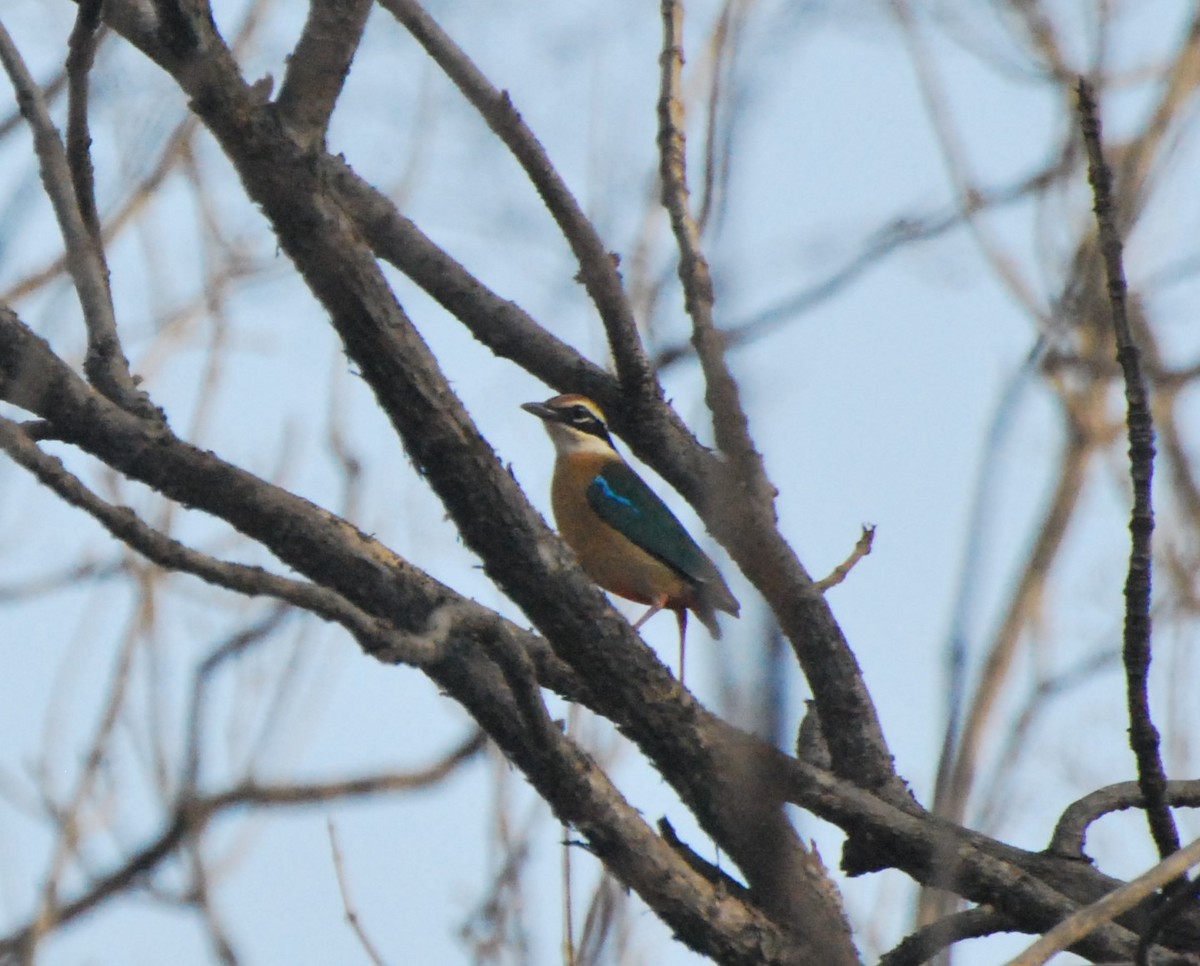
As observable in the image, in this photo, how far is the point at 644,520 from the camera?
782cm

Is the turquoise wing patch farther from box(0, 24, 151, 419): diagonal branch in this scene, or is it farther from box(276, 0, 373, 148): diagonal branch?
box(276, 0, 373, 148): diagonal branch

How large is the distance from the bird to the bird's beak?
0.11 meters

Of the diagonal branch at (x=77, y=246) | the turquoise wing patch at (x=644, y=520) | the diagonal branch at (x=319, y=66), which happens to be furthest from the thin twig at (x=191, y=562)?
the turquoise wing patch at (x=644, y=520)

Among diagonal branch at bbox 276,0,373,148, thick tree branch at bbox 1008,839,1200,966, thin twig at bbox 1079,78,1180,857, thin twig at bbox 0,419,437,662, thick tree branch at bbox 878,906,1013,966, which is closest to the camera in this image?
thick tree branch at bbox 1008,839,1200,966

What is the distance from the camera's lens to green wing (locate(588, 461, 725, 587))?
7.52m

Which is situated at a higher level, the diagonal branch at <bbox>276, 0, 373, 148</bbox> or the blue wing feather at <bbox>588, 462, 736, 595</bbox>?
the blue wing feather at <bbox>588, 462, 736, 595</bbox>

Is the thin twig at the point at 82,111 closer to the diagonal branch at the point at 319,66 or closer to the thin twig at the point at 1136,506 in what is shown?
the diagonal branch at the point at 319,66

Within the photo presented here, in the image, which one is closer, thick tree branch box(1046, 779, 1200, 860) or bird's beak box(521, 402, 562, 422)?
thick tree branch box(1046, 779, 1200, 860)

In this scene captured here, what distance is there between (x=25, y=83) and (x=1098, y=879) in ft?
9.97

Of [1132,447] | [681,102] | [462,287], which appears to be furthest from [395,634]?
[681,102]

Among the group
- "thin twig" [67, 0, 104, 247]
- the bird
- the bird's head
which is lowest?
"thin twig" [67, 0, 104, 247]

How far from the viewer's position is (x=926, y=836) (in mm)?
3758

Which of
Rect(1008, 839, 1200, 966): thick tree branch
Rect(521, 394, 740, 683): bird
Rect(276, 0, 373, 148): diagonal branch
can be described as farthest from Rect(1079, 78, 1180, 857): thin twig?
Rect(521, 394, 740, 683): bird

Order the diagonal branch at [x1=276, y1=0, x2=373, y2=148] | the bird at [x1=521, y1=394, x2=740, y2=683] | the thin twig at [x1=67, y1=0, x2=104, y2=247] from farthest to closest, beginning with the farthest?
the bird at [x1=521, y1=394, x2=740, y2=683], the thin twig at [x1=67, y1=0, x2=104, y2=247], the diagonal branch at [x1=276, y1=0, x2=373, y2=148]
